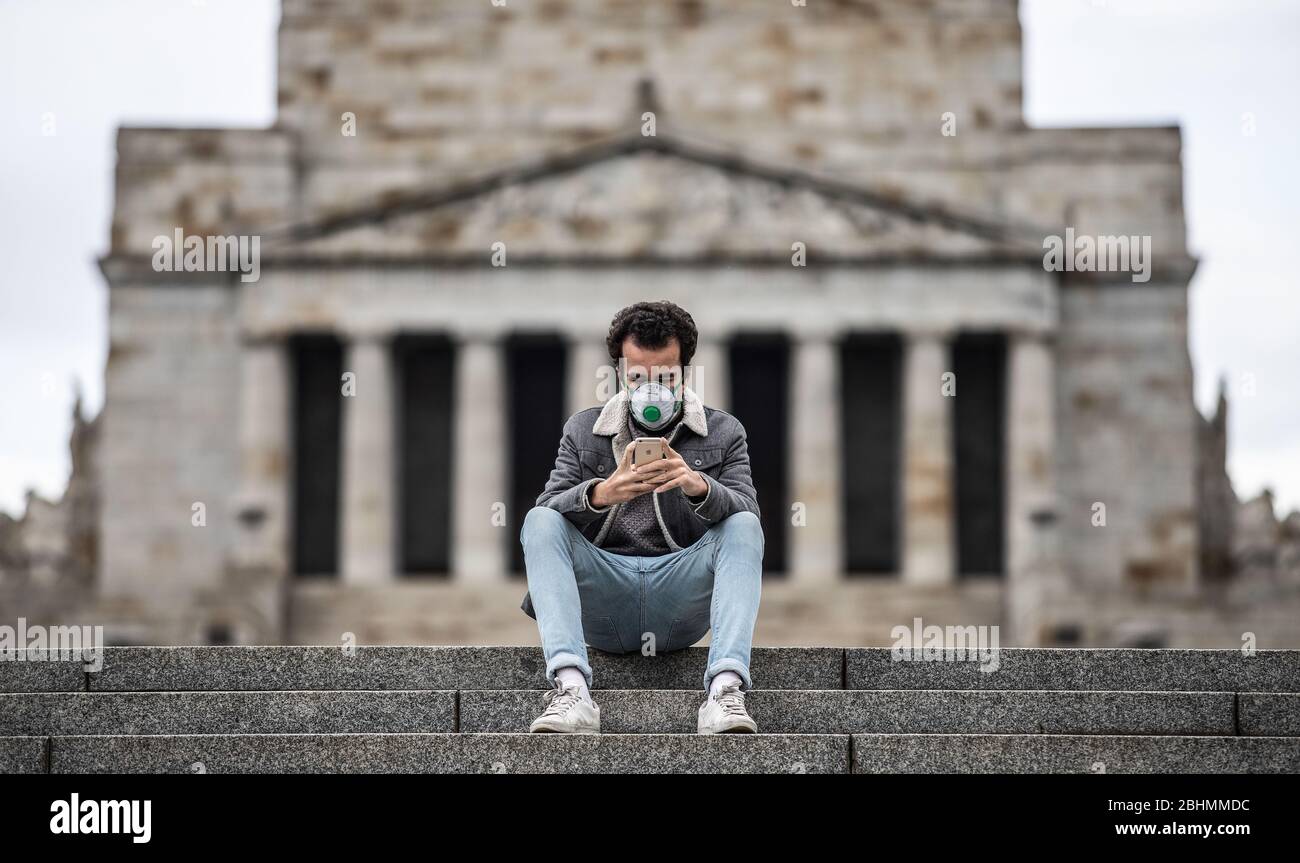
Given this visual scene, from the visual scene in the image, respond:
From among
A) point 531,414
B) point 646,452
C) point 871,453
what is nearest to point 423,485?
point 531,414

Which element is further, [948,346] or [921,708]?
[948,346]

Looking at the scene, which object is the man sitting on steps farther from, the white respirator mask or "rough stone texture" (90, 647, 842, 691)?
"rough stone texture" (90, 647, 842, 691)

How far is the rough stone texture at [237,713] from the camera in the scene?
11539 mm

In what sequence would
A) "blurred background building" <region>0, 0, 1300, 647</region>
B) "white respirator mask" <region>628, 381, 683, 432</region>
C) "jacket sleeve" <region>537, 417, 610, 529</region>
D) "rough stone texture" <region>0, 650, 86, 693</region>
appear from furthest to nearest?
"blurred background building" <region>0, 0, 1300, 647</region>
"rough stone texture" <region>0, 650, 86, 693</region>
"white respirator mask" <region>628, 381, 683, 432</region>
"jacket sleeve" <region>537, 417, 610, 529</region>

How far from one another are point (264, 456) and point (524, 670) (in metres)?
30.1

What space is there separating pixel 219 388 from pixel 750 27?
48.5 feet

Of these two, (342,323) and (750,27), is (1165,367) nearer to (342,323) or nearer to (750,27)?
(750,27)

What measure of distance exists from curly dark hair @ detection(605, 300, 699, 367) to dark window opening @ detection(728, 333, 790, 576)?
30563 millimetres

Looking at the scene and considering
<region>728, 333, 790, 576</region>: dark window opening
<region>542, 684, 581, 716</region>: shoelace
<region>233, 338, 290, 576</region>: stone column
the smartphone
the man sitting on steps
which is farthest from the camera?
<region>728, 333, 790, 576</region>: dark window opening

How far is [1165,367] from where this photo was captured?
4325 cm

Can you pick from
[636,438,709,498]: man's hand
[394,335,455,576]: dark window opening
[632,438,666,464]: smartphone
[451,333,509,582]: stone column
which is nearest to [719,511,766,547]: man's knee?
[636,438,709,498]: man's hand

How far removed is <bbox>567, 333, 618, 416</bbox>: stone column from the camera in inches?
1593
